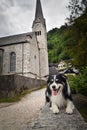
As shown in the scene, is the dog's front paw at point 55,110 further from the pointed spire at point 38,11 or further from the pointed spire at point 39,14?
the pointed spire at point 38,11

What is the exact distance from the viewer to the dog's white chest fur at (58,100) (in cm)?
415

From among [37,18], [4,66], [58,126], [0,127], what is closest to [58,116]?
[58,126]

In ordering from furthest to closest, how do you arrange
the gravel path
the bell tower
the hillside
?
the bell tower < the gravel path < the hillside

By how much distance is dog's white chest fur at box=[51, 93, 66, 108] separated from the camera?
163 inches

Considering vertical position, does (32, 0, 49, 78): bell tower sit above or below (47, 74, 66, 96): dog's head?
above

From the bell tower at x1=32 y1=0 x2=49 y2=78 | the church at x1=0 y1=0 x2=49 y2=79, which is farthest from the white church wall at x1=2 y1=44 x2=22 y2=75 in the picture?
the bell tower at x1=32 y1=0 x2=49 y2=78

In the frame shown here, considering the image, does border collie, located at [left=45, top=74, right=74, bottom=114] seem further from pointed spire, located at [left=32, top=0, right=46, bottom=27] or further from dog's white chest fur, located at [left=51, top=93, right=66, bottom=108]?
pointed spire, located at [left=32, top=0, right=46, bottom=27]

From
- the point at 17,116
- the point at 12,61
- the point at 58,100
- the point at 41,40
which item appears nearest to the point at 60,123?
the point at 58,100

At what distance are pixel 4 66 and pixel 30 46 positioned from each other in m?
5.79

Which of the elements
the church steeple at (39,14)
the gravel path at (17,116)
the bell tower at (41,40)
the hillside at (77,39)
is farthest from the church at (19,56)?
the hillside at (77,39)

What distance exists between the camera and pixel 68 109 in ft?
13.2

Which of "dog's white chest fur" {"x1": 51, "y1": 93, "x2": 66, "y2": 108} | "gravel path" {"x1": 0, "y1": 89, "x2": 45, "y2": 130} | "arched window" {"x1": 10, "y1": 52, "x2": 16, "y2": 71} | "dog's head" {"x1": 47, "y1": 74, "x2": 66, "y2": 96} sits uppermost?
"arched window" {"x1": 10, "y1": 52, "x2": 16, "y2": 71}

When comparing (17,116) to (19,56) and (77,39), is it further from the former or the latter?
(19,56)

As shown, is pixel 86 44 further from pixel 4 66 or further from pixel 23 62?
pixel 4 66
